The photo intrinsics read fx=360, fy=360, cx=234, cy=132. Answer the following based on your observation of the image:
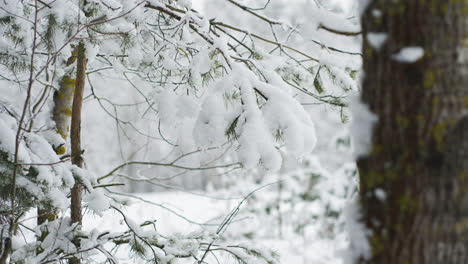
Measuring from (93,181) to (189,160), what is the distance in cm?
87

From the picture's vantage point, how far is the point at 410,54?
90cm

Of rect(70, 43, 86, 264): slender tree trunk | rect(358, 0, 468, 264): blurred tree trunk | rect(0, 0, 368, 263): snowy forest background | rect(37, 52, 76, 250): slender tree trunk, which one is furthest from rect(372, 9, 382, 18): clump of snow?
rect(37, 52, 76, 250): slender tree trunk

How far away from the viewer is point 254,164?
1.49 metres

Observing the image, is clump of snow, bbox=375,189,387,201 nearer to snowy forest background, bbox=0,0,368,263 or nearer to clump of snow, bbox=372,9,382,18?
snowy forest background, bbox=0,0,368,263

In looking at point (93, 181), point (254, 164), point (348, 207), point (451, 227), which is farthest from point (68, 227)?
point (451, 227)

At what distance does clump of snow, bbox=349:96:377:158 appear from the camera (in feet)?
3.20

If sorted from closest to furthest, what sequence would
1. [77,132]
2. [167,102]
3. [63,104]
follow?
[167,102] → [77,132] → [63,104]

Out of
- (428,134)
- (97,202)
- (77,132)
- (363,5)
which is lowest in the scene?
(97,202)

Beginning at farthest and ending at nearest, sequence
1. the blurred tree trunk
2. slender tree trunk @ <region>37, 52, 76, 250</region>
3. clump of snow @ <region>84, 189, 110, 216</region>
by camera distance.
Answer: slender tree trunk @ <region>37, 52, 76, 250</region> < clump of snow @ <region>84, 189, 110, 216</region> < the blurred tree trunk

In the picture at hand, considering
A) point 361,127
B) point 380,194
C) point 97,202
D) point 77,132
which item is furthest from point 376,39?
point 77,132

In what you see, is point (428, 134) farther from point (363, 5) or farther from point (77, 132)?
point (77, 132)

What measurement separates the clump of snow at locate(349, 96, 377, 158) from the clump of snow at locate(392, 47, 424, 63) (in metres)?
0.15

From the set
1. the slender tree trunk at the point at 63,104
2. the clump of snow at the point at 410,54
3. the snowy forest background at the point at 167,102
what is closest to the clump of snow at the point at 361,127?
the snowy forest background at the point at 167,102

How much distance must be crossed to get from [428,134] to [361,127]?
0.16 m
